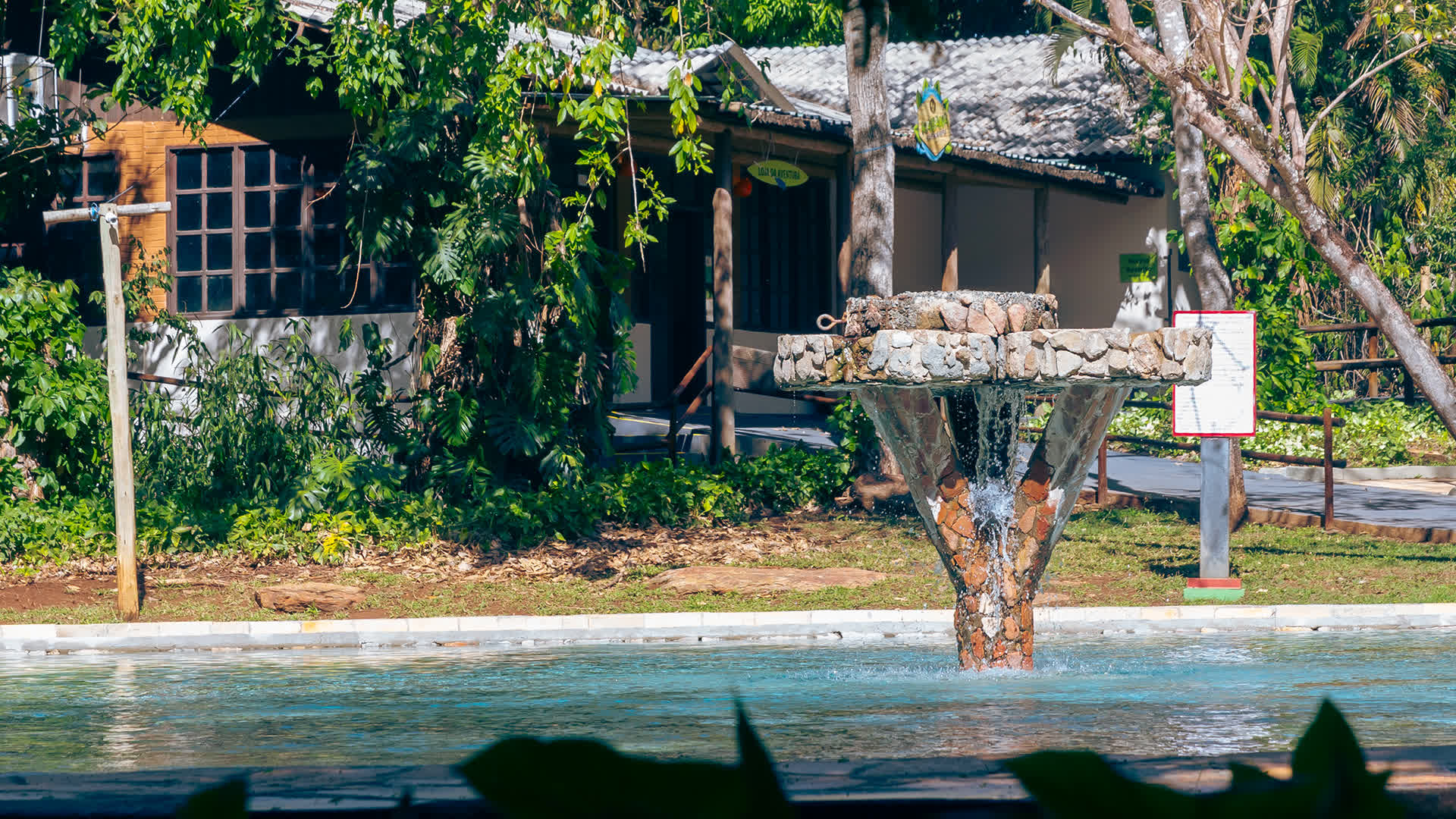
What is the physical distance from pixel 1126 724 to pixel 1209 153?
15.2 metres

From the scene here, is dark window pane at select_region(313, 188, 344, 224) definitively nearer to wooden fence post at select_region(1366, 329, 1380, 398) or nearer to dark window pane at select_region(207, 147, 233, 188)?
dark window pane at select_region(207, 147, 233, 188)

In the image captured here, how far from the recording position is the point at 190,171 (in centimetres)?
1686

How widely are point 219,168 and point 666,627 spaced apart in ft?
28.9

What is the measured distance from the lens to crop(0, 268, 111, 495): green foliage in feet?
45.3

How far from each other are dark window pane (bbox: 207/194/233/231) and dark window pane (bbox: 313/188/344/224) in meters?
0.96

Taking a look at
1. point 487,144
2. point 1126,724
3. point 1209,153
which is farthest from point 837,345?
point 1209,153

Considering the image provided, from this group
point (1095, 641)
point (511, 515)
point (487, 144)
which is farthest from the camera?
point (511, 515)

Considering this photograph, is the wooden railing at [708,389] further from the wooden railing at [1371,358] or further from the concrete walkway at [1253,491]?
the wooden railing at [1371,358]

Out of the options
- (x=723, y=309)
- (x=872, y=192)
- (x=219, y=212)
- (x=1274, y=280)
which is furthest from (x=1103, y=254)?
(x=219, y=212)

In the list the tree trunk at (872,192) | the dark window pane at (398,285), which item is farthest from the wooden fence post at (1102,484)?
the dark window pane at (398,285)

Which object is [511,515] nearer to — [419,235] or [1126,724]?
[419,235]

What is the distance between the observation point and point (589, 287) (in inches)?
557

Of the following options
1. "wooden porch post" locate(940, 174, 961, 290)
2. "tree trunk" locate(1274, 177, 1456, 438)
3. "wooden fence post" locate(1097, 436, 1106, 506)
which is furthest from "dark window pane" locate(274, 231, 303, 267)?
"tree trunk" locate(1274, 177, 1456, 438)

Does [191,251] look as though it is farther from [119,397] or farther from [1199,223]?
[1199,223]
